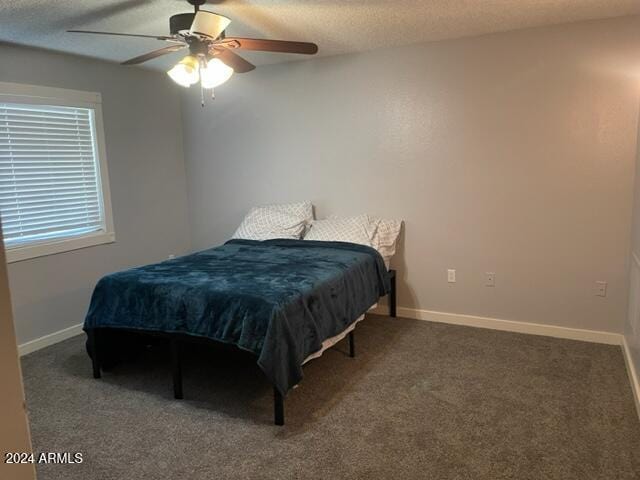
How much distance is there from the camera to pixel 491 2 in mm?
2955

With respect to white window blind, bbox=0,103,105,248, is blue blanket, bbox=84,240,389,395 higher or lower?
lower

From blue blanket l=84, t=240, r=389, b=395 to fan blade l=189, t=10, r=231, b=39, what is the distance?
1445 millimetres

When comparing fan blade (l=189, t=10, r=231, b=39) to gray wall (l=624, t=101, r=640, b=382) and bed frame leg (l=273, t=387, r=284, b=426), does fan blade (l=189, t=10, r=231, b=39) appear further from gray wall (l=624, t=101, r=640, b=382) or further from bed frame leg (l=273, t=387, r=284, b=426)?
gray wall (l=624, t=101, r=640, b=382)

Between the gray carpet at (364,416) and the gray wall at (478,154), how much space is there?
0.59m

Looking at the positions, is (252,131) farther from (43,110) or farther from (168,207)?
(43,110)

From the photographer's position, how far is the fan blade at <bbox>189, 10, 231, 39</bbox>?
262 cm

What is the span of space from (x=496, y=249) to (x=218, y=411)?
97.0 inches

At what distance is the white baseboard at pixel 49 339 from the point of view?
12.2 ft

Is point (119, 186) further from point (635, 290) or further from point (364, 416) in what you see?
point (635, 290)

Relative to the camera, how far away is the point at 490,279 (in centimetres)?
396

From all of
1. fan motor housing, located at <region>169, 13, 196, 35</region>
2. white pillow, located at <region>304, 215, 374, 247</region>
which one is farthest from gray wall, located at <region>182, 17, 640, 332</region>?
fan motor housing, located at <region>169, 13, 196, 35</region>

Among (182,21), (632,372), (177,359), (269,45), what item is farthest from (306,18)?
(632,372)

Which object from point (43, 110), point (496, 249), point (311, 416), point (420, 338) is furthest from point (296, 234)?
point (43, 110)

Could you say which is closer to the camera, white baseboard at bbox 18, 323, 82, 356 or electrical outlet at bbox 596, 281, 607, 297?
electrical outlet at bbox 596, 281, 607, 297
